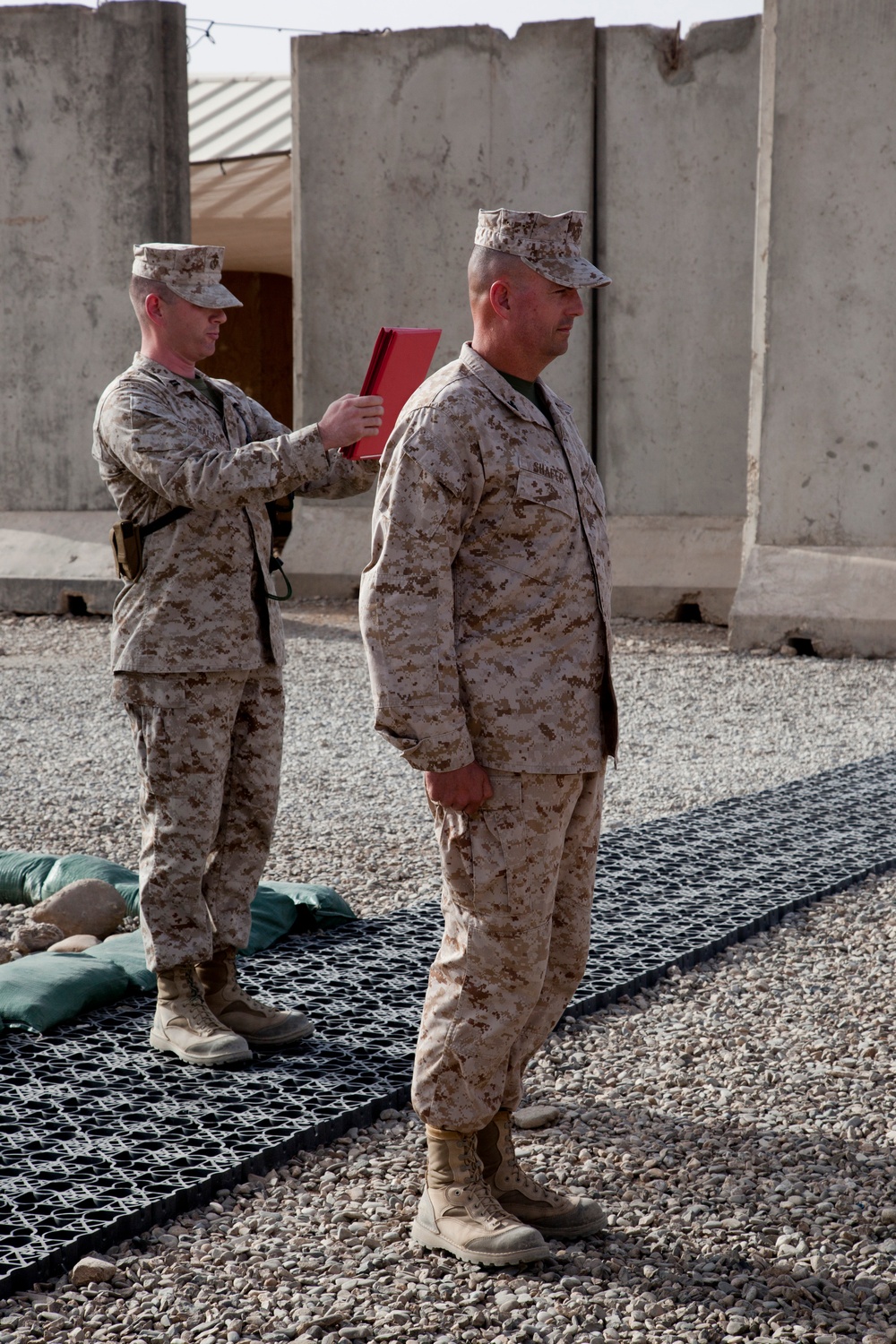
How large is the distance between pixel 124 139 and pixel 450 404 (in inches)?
389

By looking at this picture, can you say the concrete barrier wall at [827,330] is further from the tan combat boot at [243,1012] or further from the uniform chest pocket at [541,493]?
the uniform chest pocket at [541,493]

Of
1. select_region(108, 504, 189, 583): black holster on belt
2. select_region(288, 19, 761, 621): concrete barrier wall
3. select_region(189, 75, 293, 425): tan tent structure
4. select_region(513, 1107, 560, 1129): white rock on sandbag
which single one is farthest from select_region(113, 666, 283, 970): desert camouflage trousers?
select_region(189, 75, 293, 425): tan tent structure

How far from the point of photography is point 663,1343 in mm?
2268

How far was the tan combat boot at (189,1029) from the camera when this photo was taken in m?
3.30

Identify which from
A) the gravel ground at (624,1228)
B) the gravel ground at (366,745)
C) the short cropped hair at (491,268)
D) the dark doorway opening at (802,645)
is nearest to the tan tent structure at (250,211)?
the gravel ground at (366,745)

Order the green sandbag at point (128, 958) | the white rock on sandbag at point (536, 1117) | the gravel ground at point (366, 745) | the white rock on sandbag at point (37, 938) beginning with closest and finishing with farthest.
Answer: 1. the white rock on sandbag at point (536, 1117)
2. the green sandbag at point (128, 958)
3. the white rock on sandbag at point (37, 938)
4. the gravel ground at point (366, 745)

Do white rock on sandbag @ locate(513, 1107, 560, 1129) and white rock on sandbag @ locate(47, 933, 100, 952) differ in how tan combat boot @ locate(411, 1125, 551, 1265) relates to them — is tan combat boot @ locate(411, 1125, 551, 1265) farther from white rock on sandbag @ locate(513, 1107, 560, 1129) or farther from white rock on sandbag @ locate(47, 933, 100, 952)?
white rock on sandbag @ locate(47, 933, 100, 952)

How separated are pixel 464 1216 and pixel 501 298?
5.13 ft

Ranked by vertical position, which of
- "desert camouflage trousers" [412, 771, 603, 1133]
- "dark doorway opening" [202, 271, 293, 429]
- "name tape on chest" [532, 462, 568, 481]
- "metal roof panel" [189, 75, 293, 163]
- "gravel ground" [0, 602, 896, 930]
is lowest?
"gravel ground" [0, 602, 896, 930]

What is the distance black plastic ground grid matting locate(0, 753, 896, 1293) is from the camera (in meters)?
2.73

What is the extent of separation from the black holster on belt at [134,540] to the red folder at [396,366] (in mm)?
474

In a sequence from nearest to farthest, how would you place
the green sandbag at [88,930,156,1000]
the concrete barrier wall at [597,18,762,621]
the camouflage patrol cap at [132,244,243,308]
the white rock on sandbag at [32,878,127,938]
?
the camouflage patrol cap at [132,244,243,308]
the green sandbag at [88,930,156,1000]
the white rock on sandbag at [32,878,127,938]
the concrete barrier wall at [597,18,762,621]

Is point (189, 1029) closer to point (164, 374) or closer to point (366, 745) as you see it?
point (164, 374)

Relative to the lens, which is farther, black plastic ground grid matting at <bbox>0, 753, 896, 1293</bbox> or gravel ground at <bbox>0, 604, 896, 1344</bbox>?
black plastic ground grid matting at <bbox>0, 753, 896, 1293</bbox>
